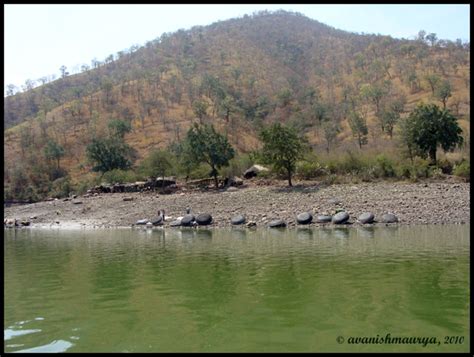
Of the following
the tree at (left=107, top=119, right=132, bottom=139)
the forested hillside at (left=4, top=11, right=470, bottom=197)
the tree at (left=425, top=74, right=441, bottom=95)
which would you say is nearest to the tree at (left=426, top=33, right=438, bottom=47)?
the forested hillside at (left=4, top=11, right=470, bottom=197)

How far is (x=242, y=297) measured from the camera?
384 inches

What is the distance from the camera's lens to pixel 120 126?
77.6 meters

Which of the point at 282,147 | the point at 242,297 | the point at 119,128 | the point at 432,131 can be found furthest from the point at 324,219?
the point at 119,128

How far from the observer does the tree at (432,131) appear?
130 feet

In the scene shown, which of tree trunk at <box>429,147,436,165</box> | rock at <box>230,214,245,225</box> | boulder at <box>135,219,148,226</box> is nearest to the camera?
rock at <box>230,214,245,225</box>

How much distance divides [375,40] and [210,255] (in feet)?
474

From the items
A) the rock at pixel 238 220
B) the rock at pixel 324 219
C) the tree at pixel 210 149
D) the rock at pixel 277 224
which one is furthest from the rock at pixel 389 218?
the tree at pixel 210 149

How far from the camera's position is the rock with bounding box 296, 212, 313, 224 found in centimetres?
2698

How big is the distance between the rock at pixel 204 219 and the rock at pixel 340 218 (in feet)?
26.2

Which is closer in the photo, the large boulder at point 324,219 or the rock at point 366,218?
the rock at point 366,218

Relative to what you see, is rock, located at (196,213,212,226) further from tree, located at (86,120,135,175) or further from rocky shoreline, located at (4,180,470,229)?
tree, located at (86,120,135,175)

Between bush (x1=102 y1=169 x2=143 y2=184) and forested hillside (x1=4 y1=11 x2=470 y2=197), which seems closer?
bush (x1=102 y1=169 x2=143 y2=184)

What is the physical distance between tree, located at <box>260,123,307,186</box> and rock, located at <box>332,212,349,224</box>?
1187 centimetres

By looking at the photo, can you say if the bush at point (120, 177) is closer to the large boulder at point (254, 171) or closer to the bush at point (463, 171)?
the large boulder at point (254, 171)
